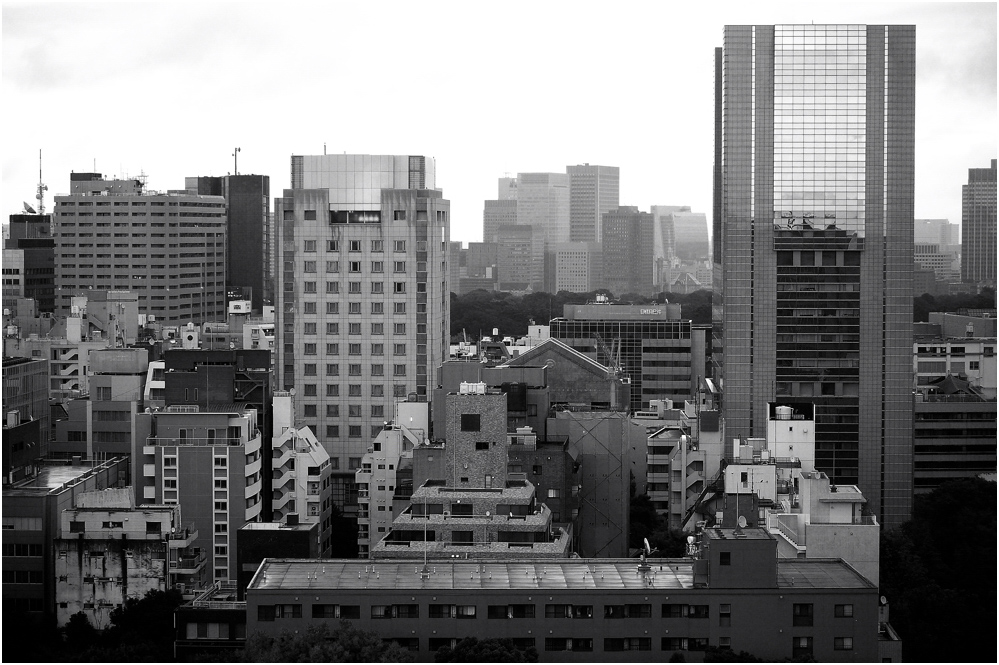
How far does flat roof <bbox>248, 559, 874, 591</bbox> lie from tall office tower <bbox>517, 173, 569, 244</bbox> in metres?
109

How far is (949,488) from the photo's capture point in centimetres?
4034

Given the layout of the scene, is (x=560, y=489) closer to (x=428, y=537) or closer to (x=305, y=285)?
(x=428, y=537)

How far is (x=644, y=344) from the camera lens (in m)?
67.6

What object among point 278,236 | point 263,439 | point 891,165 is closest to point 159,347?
point 278,236

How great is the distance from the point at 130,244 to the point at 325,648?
74355 mm

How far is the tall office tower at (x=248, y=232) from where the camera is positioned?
103m

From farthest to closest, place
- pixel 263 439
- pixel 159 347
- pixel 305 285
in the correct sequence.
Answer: pixel 159 347 < pixel 305 285 < pixel 263 439

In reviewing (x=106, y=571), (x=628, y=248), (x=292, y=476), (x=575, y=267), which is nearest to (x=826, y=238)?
(x=292, y=476)

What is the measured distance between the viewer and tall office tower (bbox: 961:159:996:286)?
183 feet

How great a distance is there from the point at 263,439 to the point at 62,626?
910cm

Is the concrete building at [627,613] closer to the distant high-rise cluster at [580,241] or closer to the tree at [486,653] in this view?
the tree at [486,653]

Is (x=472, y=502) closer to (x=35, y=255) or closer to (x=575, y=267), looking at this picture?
(x=35, y=255)

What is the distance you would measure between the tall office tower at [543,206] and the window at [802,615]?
4377 inches

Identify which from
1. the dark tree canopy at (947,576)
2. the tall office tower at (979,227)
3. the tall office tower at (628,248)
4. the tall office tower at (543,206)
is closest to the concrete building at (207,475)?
the dark tree canopy at (947,576)
